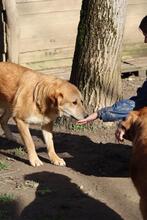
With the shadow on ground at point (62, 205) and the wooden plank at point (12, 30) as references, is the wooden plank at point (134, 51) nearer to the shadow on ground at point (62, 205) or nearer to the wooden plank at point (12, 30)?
the wooden plank at point (12, 30)

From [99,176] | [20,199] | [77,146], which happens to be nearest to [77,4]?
[77,146]

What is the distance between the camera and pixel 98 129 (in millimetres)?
7465

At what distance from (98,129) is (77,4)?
3.21m

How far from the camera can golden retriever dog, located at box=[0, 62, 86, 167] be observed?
6270 millimetres

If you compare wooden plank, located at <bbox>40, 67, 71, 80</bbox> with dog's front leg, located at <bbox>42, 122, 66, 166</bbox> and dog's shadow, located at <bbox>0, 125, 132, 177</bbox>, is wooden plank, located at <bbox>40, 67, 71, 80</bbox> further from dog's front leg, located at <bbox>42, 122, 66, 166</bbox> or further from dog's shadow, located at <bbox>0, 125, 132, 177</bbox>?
dog's front leg, located at <bbox>42, 122, 66, 166</bbox>

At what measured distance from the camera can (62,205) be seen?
5367 millimetres

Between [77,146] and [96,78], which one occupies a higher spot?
[96,78]

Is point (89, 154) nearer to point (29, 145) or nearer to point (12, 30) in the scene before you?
point (29, 145)

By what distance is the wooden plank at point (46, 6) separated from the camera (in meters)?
9.45

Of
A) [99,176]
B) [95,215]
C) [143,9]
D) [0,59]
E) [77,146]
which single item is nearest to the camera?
[95,215]

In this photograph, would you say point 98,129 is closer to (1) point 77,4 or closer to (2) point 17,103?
(2) point 17,103

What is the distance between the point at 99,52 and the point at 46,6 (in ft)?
9.13

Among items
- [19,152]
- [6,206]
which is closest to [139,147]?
[6,206]

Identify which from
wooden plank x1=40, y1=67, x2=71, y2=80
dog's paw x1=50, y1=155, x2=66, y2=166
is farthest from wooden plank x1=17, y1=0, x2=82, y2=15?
dog's paw x1=50, y1=155, x2=66, y2=166
